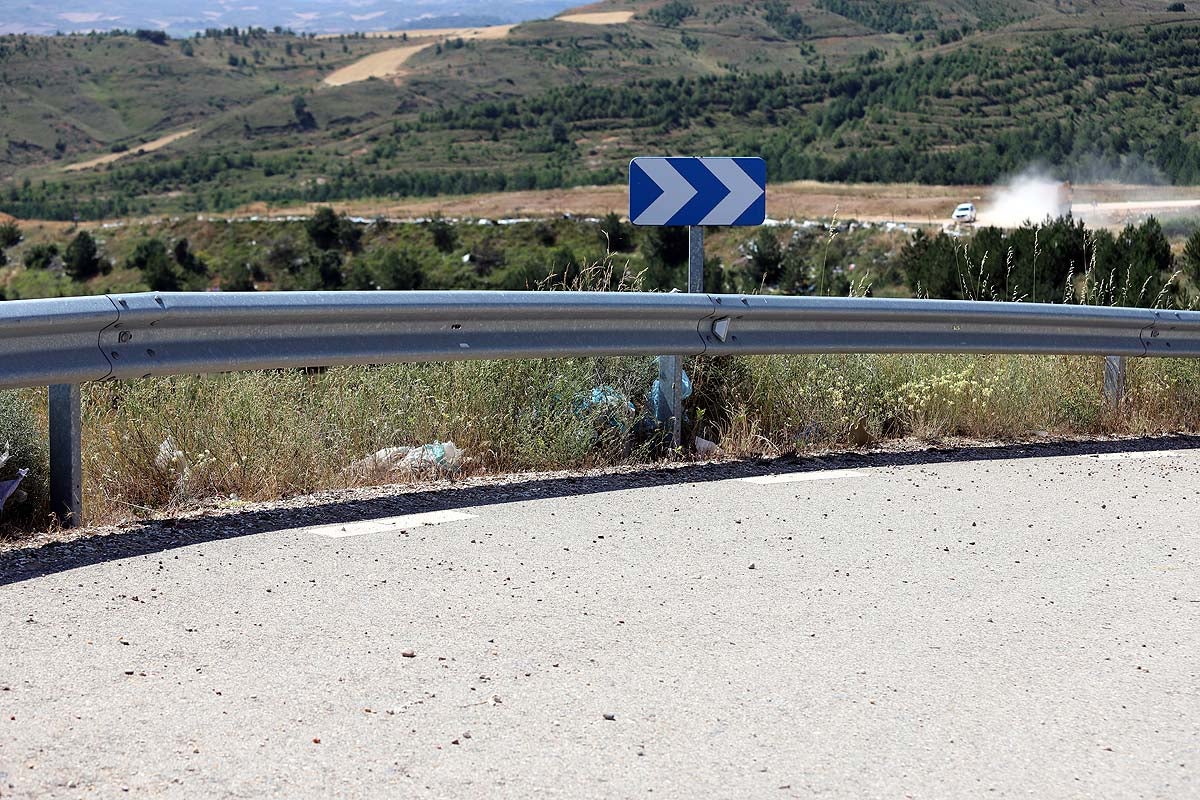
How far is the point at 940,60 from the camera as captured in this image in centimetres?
13075

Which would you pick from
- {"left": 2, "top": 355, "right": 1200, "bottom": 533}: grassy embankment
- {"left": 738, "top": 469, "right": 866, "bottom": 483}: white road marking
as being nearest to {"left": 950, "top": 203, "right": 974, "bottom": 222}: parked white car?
{"left": 2, "top": 355, "right": 1200, "bottom": 533}: grassy embankment

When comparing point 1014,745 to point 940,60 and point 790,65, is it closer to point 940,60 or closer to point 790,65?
point 940,60

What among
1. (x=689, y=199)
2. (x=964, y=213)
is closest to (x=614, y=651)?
(x=689, y=199)

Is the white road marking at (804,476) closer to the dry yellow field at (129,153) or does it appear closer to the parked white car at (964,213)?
the parked white car at (964,213)

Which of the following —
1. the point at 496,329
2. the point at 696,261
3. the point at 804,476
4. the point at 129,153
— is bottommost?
the point at 804,476

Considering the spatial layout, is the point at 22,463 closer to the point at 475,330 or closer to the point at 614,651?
the point at 475,330

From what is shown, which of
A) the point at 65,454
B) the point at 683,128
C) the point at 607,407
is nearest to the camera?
the point at 65,454

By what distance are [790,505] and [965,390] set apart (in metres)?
2.64

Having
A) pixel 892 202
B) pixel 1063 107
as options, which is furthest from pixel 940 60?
pixel 892 202

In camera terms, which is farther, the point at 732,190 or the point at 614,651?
the point at 732,190

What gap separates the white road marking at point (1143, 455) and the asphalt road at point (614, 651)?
1.36 metres

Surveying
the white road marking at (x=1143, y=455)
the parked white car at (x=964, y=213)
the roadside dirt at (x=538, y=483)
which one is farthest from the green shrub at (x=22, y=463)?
the parked white car at (x=964, y=213)

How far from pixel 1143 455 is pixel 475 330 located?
3715 mm

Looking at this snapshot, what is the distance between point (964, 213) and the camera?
66312 millimetres
